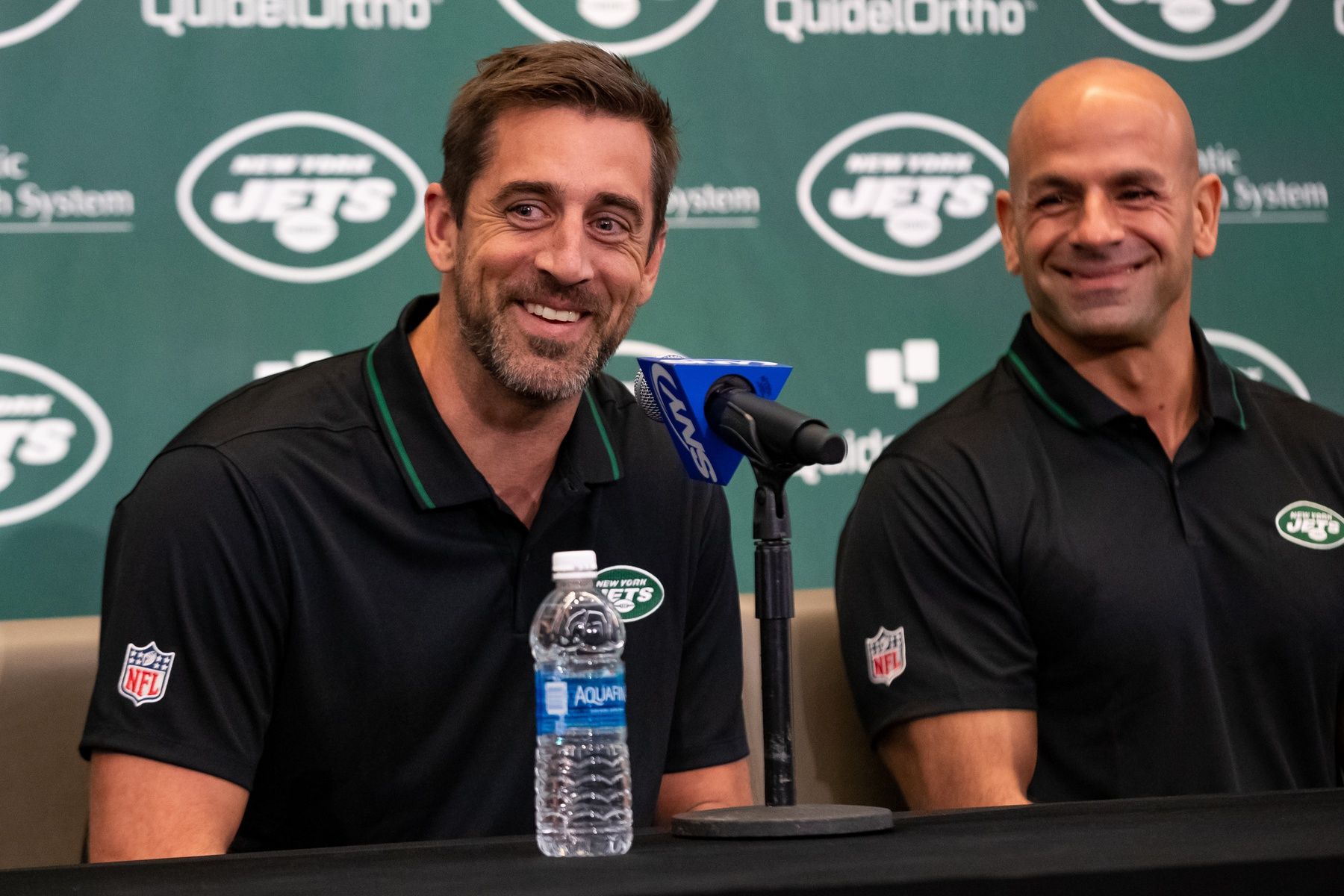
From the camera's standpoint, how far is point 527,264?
1.94m

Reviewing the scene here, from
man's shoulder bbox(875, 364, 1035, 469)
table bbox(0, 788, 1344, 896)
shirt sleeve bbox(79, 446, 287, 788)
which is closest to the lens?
table bbox(0, 788, 1344, 896)

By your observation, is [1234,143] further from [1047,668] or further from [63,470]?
[63,470]

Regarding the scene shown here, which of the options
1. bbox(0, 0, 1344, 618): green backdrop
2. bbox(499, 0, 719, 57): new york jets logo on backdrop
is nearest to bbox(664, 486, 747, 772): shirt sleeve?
bbox(0, 0, 1344, 618): green backdrop

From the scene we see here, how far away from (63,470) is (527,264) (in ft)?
3.57

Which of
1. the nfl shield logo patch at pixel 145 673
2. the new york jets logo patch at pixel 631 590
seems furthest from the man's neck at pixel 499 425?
the nfl shield logo patch at pixel 145 673


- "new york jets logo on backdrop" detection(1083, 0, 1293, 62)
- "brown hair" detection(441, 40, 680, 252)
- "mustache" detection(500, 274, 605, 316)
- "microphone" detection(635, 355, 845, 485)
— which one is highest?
"new york jets logo on backdrop" detection(1083, 0, 1293, 62)

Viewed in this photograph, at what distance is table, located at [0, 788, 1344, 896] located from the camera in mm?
1043

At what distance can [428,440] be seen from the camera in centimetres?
192

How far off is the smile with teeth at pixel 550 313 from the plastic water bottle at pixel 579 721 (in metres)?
0.38

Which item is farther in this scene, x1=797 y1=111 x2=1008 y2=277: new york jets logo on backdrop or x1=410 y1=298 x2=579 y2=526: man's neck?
x1=797 y1=111 x2=1008 y2=277: new york jets logo on backdrop

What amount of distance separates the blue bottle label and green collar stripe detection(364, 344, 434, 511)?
68cm

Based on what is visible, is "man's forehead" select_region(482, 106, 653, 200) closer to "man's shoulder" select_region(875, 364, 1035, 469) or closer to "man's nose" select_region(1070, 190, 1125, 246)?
"man's shoulder" select_region(875, 364, 1035, 469)

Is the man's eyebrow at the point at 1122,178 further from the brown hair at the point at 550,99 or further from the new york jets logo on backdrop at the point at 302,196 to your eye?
the new york jets logo on backdrop at the point at 302,196

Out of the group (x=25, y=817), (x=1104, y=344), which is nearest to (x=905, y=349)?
(x=1104, y=344)
